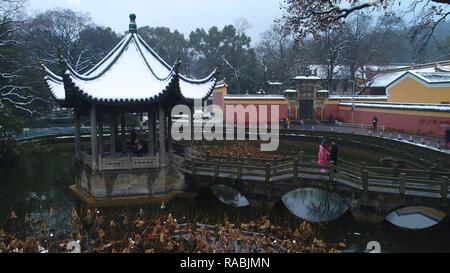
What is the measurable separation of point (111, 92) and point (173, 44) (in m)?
57.6

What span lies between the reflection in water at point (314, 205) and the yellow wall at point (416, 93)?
24.2 meters

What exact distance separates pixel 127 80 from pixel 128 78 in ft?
0.49

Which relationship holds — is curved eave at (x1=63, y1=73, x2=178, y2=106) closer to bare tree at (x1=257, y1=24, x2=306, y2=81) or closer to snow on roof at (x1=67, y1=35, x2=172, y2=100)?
snow on roof at (x1=67, y1=35, x2=172, y2=100)

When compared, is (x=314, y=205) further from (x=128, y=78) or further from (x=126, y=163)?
(x=128, y=78)

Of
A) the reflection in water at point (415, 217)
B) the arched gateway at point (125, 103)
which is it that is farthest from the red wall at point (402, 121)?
the arched gateway at point (125, 103)

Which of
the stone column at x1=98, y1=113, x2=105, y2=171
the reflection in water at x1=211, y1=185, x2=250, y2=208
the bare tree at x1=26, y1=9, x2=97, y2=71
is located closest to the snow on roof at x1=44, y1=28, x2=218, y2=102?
the stone column at x1=98, y1=113, x2=105, y2=171

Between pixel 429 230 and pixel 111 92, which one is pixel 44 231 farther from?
pixel 429 230

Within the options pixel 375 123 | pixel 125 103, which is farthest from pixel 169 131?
pixel 375 123

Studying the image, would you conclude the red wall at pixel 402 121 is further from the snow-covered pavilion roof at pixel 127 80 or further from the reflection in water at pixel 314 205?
the snow-covered pavilion roof at pixel 127 80

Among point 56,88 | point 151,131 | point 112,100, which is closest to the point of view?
point 112,100

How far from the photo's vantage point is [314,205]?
1515 cm

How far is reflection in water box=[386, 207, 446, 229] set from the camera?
13.7 m

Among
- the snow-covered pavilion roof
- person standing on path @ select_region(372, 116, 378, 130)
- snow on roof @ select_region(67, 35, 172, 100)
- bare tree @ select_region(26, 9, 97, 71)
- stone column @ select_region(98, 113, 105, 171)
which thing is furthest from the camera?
bare tree @ select_region(26, 9, 97, 71)

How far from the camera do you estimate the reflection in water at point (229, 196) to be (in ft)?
53.9
